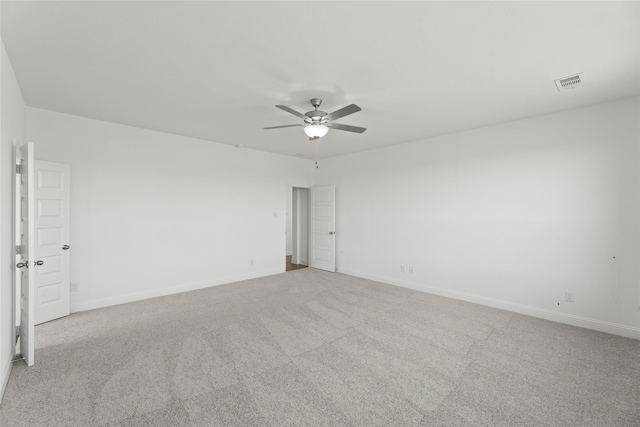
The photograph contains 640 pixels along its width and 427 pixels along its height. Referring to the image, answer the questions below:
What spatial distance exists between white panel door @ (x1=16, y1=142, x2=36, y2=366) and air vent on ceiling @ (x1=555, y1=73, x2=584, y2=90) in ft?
17.2

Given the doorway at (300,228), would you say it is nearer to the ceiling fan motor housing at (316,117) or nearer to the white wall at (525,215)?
the white wall at (525,215)

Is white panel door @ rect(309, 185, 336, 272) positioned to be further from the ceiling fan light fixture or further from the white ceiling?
the ceiling fan light fixture

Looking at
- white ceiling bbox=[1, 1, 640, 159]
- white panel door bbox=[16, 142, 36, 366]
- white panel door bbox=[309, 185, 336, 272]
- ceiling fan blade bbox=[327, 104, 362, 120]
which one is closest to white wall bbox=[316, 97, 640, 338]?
white ceiling bbox=[1, 1, 640, 159]

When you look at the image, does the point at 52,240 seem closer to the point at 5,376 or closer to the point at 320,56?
the point at 5,376

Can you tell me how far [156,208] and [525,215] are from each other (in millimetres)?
5849

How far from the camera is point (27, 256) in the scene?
257cm

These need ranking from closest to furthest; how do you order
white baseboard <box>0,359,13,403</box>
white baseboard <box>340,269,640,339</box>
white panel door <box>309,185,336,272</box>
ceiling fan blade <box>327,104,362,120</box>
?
white baseboard <box>0,359,13,403</box> → ceiling fan blade <box>327,104,362,120</box> → white baseboard <box>340,269,640,339</box> → white panel door <box>309,185,336,272</box>

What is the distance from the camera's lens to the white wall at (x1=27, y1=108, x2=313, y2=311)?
3961 mm

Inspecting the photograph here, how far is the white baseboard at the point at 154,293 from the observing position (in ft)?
13.1

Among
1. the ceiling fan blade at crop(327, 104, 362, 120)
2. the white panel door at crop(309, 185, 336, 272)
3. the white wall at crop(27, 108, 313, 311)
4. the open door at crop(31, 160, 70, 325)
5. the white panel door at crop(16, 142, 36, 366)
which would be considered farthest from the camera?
the white panel door at crop(309, 185, 336, 272)

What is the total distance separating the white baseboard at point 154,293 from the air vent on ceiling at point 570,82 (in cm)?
569

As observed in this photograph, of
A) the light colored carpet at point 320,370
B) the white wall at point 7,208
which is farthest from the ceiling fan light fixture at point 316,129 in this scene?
the white wall at point 7,208

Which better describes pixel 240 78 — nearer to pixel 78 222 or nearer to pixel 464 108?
pixel 464 108

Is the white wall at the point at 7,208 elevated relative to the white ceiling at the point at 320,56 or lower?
lower
